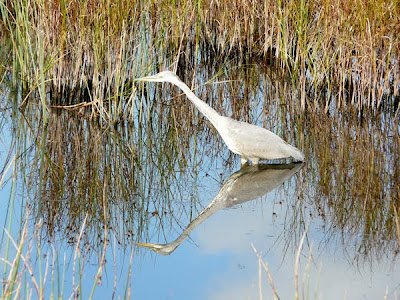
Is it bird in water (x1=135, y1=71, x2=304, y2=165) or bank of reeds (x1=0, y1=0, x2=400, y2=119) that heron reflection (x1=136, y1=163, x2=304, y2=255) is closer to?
bird in water (x1=135, y1=71, x2=304, y2=165)

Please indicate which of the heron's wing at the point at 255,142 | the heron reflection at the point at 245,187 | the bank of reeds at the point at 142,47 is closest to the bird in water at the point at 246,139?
the heron's wing at the point at 255,142

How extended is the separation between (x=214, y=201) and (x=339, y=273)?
1.38 m

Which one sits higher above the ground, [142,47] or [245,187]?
[142,47]

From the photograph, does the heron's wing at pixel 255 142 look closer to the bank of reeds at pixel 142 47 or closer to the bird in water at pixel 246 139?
the bird in water at pixel 246 139

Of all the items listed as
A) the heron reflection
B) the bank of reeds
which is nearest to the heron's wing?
the heron reflection

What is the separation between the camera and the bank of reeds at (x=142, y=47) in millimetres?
6500

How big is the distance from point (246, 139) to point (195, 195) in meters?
0.72

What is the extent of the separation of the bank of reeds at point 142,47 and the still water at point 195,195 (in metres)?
0.29

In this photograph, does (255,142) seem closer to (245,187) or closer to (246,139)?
(246,139)

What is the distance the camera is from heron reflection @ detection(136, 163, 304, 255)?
4.66 meters

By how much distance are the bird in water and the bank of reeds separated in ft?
3.20

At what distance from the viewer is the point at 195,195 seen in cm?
518

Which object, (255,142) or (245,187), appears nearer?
(245,187)

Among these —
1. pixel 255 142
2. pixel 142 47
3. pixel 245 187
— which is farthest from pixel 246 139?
pixel 142 47
